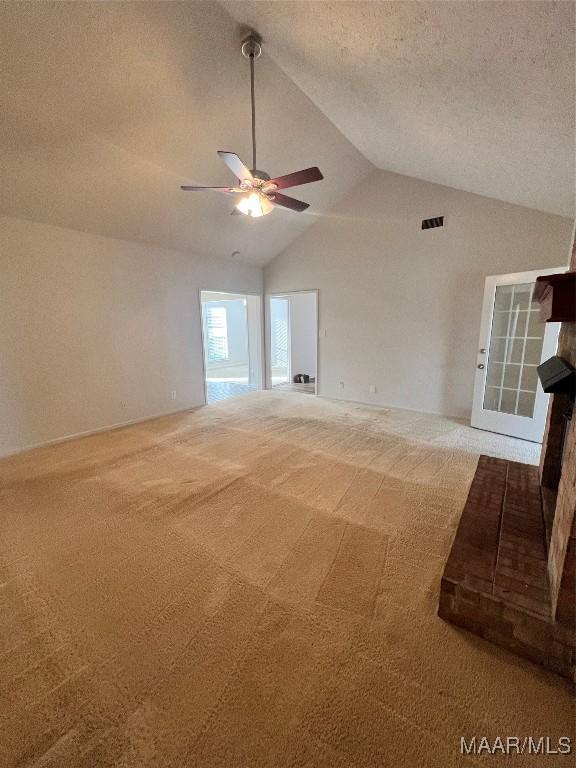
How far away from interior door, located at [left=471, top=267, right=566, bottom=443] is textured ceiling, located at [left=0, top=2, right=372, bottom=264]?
262 centimetres

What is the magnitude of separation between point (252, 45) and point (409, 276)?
319cm

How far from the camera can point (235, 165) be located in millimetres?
2018

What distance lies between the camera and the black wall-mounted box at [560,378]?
59.2 inches

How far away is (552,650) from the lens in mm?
1226

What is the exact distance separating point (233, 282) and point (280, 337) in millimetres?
3127

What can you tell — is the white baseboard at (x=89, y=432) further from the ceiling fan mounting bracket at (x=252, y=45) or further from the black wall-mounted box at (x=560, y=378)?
the black wall-mounted box at (x=560, y=378)

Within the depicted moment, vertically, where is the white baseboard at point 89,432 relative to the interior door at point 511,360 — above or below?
below

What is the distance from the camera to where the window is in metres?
10.1

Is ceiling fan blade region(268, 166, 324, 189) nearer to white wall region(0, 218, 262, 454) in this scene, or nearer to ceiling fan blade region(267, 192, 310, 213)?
ceiling fan blade region(267, 192, 310, 213)

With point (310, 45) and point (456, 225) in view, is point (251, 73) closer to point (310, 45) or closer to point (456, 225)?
point (310, 45)

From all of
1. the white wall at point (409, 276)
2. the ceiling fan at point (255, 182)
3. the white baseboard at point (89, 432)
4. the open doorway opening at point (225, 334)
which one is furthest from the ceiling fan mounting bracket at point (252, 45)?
the open doorway opening at point (225, 334)

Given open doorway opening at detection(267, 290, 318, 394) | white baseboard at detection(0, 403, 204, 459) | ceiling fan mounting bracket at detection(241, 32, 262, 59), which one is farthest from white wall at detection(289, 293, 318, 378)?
ceiling fan mounting bracket at detection(241, 32, 262, 59)

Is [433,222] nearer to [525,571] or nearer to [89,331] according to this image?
[525,571]

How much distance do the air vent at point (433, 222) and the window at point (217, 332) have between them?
6.97 meters
